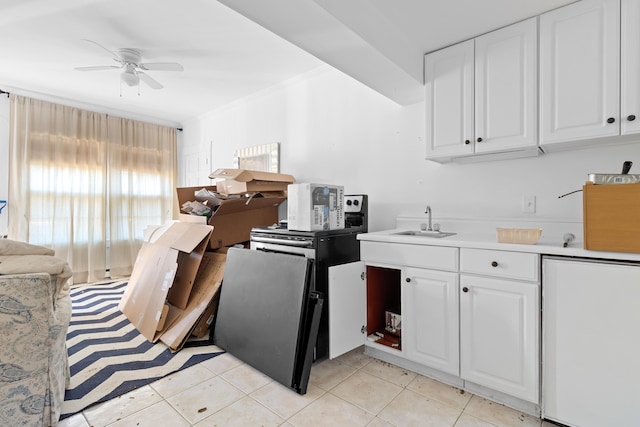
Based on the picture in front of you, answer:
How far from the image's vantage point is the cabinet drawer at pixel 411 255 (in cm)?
190

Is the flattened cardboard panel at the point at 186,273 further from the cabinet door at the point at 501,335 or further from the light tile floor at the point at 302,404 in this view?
the cabinet door at the point at 501,335

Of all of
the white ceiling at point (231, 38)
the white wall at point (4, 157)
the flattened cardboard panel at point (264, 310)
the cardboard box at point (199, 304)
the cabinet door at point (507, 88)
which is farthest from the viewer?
the white wall at point (4, 157)

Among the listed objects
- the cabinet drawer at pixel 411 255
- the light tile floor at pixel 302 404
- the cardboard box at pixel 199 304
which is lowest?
the light tile floor at pixel 302 404

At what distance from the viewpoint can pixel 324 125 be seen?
3326 mm

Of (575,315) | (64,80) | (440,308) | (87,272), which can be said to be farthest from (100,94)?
(575,315)

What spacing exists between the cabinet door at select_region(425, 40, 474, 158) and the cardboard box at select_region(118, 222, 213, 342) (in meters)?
2.18

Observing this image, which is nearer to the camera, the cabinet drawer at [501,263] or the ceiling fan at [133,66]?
the cabinet drawer at [501,263]

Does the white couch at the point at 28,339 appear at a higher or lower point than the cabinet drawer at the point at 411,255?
lower

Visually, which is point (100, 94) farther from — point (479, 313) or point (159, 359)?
point (479, 313)

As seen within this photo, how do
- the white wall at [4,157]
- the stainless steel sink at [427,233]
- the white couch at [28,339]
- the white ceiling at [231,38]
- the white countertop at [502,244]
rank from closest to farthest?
the white couch at [28,339] < the white countertop at [502,244] < the white ceiling at [231,38] < the stainless steel sink at [427,233] < the white wall at [4,157]

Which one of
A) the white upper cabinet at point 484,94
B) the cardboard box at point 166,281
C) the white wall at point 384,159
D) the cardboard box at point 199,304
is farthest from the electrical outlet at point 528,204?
the cardboard box at point 166,281

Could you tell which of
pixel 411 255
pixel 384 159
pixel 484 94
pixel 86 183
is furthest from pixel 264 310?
pixel 86 183

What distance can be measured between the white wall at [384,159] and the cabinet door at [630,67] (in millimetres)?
323

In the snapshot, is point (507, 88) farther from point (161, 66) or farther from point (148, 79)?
point (148, 79)
